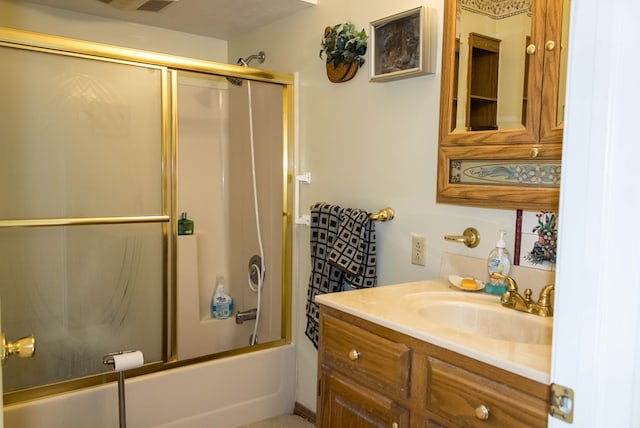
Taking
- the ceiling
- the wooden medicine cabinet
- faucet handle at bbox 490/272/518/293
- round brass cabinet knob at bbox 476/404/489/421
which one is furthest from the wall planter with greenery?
round brass cabinet knob at bbox 476/404/489/421

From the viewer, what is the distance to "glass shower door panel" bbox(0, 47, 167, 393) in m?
2.05

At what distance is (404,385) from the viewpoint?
4.41 feet

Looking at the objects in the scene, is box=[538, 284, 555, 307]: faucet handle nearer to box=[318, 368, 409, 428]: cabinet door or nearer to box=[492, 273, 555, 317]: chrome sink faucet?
box=[492, 273, 555, 317]: chrome sink faucet

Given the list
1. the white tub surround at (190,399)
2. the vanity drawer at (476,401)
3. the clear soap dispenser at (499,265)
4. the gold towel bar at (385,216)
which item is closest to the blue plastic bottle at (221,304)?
the white tub surround at (190,399)

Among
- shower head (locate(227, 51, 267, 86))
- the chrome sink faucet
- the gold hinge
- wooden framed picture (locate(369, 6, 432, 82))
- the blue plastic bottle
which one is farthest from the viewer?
the blue plastic bottle

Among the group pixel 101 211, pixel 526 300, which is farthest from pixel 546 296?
pixel 101 211

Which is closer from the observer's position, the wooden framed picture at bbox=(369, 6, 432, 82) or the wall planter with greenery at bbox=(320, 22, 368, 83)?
the wooden framed picture at bbox=(369, 6, 432, 82)

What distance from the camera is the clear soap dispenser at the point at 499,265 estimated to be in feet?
5.40

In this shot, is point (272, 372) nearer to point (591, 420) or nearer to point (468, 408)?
point (468, 408)

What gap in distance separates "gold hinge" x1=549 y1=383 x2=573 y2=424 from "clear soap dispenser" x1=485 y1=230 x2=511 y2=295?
35.2 inches

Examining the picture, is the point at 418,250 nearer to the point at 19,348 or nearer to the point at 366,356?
the point at 366,356

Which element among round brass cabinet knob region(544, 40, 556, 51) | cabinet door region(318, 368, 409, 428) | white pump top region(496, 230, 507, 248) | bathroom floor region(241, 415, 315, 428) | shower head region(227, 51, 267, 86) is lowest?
bathroom floor region(241, 415, 315, 428)

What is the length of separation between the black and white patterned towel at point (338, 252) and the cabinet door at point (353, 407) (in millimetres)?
576

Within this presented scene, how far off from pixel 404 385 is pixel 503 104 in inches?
37.4
